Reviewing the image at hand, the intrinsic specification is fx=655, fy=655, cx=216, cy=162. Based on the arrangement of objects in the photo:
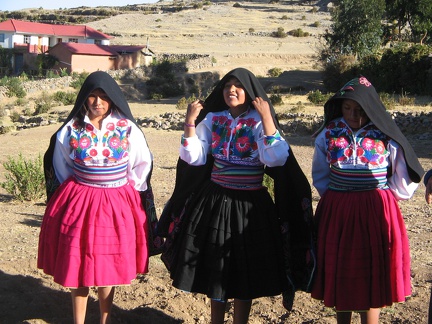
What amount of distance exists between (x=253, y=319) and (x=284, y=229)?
956 mm

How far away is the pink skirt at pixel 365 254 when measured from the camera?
12.2ft

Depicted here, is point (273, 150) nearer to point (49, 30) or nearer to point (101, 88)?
point (101, 88)

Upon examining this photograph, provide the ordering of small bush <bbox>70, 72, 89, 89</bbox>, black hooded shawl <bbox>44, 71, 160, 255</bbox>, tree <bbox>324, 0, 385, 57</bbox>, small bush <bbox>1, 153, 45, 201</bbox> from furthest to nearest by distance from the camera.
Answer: small bush <bbox>70, 72, 89, 89</bbox> → tree <bbox>324, 0, 385, 57</bbox> → small bush <bbox>1, 153, 45, 201</bbox> → black hooded shawl <bbox>44, 71, 160, 255</bbox>

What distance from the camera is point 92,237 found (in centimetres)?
384

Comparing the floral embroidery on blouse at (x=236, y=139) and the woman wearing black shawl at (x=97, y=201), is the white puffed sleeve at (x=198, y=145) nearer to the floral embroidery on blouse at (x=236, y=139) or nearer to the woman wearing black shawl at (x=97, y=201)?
the floral embroidery on blouse at (x=236, y=139)

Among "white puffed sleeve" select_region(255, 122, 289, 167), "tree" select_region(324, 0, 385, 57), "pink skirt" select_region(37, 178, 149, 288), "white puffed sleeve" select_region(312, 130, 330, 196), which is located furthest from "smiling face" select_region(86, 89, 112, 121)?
"tree" select_region(324, 0, 385, 57)

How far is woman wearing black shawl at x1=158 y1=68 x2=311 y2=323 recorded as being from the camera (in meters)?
3.82

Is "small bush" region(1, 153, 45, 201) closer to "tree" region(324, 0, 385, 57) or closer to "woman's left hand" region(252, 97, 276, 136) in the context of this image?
"woman's left hand" region(252, 97, 276, 136)

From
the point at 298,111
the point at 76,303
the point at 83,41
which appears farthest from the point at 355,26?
the point at 76,303

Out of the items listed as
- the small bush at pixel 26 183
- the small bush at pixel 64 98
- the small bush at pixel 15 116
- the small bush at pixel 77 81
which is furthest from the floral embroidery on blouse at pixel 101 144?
the small bush at pixel 77 81

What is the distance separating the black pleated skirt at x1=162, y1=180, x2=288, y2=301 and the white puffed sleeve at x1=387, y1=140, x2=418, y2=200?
2.41ft

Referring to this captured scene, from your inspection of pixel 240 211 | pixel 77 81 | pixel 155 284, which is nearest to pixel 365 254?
pixel 240 211

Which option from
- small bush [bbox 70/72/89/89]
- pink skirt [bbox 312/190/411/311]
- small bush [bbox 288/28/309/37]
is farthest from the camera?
small bush [bbox 288/28/309/37]

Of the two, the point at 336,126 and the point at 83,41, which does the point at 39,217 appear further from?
the point at 83,41
